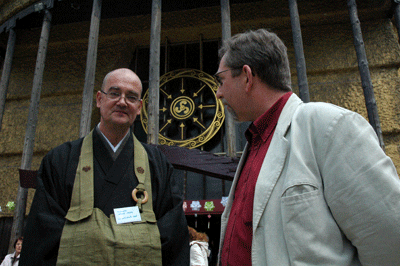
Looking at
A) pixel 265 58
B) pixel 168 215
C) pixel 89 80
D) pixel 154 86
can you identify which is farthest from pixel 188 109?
pixel 265 58

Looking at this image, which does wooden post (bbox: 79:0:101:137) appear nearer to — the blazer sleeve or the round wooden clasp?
the round wooden clasp

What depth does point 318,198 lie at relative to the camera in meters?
1.17

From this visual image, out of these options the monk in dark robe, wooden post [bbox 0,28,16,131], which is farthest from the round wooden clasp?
wooden post [bbox 0,28,16,131]

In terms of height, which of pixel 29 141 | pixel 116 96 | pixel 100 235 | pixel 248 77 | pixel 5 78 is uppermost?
pixel 5 78

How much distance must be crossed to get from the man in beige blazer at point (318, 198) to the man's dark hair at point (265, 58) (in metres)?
0.17

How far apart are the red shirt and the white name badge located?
0.59 m

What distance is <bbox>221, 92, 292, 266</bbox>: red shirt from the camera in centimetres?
143

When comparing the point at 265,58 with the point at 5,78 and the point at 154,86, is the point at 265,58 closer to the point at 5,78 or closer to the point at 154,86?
the point at 154,86

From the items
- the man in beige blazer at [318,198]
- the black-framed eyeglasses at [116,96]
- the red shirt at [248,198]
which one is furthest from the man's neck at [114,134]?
the man in beige blazer at [318,198]

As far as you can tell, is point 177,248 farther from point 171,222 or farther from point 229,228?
point 229,228

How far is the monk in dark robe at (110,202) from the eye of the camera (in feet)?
6.03

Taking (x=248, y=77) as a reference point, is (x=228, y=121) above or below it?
above

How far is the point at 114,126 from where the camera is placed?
2244 mm

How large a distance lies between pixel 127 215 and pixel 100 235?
0.63 ft
